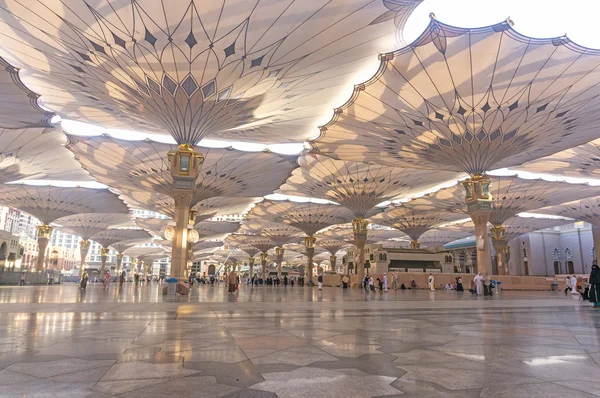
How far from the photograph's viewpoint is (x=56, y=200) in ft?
120

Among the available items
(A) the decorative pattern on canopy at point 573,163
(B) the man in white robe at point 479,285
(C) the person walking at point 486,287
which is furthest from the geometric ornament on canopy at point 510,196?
(B) the man in white robe at point 479,285

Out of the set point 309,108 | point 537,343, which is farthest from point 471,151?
point 537,343

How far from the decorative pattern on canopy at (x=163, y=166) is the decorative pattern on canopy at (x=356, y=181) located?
7.51 feet

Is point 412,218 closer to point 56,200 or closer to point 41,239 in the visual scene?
point 56,200

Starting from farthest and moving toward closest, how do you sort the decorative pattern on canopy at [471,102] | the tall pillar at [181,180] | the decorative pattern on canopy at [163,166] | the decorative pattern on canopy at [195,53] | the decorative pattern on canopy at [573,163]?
the decorative pattern on canopy at [573,163] < the decorative pattern on canopy at [163,166] < the tall pillar at [181,180] < the decorative pattern on canopy at [471,102] < the decorative pattern on canopy at [195,53]

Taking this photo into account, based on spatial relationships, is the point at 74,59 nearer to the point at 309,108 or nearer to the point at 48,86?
the point at 48,86

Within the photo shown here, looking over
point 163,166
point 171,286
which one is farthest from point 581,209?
point 171,286

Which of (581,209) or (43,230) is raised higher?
(581,209)

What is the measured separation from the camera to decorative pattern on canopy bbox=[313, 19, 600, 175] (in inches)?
546

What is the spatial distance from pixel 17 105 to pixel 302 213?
30.3 metres

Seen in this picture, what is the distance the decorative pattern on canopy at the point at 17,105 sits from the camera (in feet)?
48.8

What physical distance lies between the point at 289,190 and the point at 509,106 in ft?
69.0

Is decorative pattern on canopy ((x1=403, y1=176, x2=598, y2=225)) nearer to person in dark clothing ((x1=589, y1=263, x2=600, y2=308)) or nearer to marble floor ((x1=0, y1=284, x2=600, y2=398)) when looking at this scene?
person in dark clothing ((x1=589, y1=263, x2=600, y2=308))

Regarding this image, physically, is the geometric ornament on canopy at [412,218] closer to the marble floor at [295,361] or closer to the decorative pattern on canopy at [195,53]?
the decorative pattern on canopy at [195,53]
